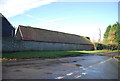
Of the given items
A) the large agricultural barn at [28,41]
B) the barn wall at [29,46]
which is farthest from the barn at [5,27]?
the barn wall at [29,46]

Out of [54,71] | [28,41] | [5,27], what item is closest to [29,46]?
[28,41]

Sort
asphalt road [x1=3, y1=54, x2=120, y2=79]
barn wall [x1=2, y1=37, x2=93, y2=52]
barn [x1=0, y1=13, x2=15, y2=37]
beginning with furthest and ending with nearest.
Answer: barn [x1=0, y1=13, x2=15, y2=37] < barn wall [x1=2, y1=37, x2=93, y2=52] < asphalt road [x1=3, y1=54, x2=120, y2=79]

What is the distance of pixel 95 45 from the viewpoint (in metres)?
67.4

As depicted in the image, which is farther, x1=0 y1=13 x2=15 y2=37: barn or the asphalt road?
x1=0 y1=13 x2=15 y2=37: barn

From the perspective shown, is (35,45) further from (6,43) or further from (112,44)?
(112,44)

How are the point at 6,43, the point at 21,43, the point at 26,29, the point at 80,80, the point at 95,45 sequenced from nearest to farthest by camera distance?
the point at 80,80, the point at 6,43, the point at 21,43, the point at 26,29, the point at 95,45

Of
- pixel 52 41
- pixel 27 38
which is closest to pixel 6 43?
pixel 27 38

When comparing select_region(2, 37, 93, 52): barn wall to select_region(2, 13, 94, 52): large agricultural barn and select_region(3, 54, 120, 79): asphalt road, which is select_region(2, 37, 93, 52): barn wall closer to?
select_region(2, 13, 94, 52): large agricultural barn

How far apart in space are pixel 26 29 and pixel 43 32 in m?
6.54

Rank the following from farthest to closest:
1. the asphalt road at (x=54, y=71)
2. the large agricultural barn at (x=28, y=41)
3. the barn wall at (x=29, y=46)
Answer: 1. the large agricultural barn at (x=28, y=41)
2. the barn wall at (x=29, y=46)
3. the asphalt road at (x=54, y=71)

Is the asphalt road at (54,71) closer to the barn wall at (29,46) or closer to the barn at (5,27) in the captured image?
the barn wall at (29,46)

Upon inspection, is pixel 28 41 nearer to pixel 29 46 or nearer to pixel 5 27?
pixel 29 46

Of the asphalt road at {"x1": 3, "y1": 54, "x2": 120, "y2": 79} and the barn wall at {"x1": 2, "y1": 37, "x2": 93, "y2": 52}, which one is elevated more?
the barn wall at {"x1": 2, "y1": 37, "x2": 93, "y2": 52}

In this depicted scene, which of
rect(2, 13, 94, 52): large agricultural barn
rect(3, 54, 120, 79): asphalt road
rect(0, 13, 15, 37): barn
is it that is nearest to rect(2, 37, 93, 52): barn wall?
rect(2, 13, 94, 52): large agricultural barn
